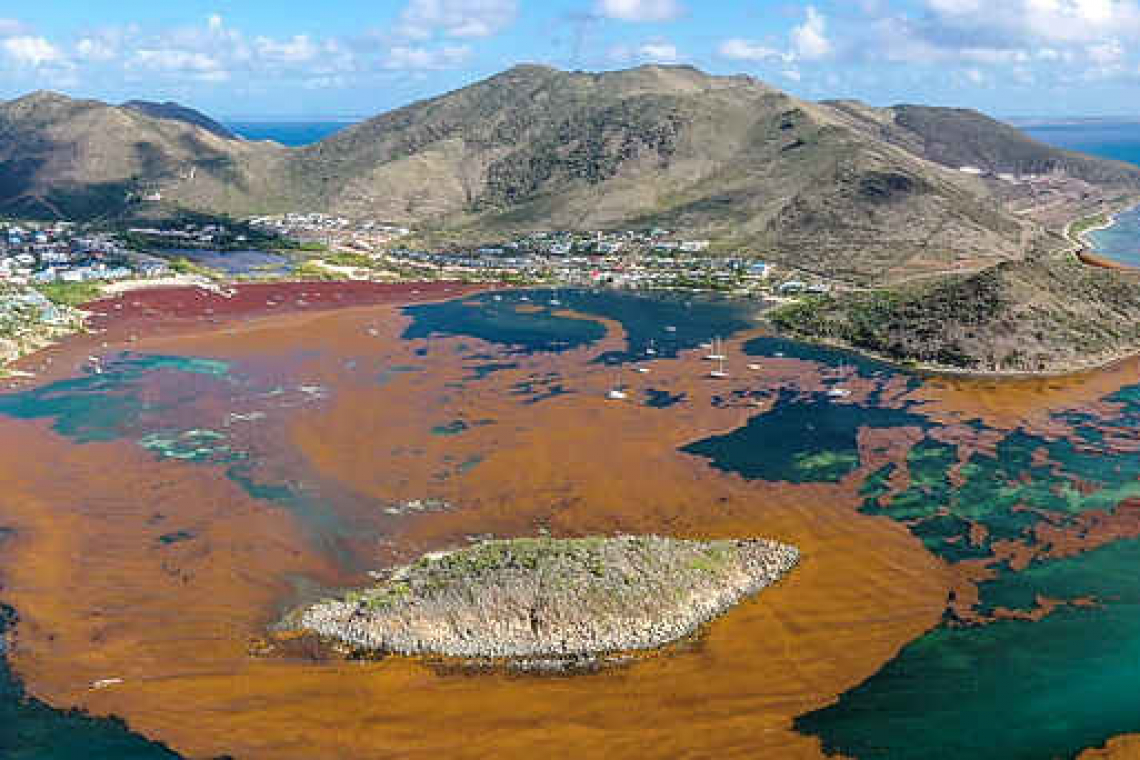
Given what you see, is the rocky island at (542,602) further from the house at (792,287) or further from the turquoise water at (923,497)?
the house at (792,287)

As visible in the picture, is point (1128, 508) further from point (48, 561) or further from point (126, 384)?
point (126, 384)

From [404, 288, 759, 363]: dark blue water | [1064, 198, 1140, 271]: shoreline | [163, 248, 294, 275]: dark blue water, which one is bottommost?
[404, 288, 759, 363]: dark blue water

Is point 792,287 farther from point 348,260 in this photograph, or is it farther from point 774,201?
point 348,260

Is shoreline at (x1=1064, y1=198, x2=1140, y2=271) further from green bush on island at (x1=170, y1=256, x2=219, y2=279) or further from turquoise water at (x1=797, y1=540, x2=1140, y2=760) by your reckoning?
green bush on island at (x1=170, y1=256, x2=219, y2=279)

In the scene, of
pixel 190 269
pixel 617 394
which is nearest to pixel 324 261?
pixel 190 269

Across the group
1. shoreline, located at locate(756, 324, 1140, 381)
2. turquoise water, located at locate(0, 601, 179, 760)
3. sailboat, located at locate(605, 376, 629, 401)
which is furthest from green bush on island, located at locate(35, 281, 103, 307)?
shoreline, located at locate(756, 324, 1140, 381)

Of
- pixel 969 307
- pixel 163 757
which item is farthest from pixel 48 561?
pixel 969 307
